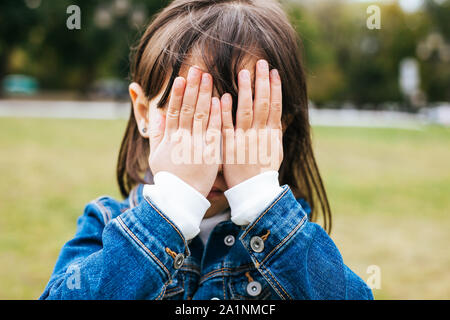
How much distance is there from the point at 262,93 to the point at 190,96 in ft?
0.71

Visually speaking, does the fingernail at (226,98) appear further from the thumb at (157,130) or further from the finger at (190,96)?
the thumb at (157,130)

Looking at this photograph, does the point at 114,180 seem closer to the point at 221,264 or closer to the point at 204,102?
the point at 221,264

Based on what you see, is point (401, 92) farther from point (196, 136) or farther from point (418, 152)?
point (196, 136)

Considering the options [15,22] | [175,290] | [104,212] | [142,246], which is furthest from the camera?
[15,22]

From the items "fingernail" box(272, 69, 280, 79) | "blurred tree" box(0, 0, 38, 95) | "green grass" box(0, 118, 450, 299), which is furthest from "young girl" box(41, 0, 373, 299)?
"blurred tree" box(0, 0, 38, 95)

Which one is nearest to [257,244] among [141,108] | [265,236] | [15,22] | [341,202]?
[265,236]

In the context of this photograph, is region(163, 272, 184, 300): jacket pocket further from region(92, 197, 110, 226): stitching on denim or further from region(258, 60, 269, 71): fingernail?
region(258, 60, 269, 71): fingernail

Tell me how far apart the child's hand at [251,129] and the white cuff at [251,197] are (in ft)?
0.10

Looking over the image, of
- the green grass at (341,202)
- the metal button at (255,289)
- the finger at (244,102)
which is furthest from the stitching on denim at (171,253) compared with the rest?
the green grass at (341,202)

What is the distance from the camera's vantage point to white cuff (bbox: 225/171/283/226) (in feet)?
3.99

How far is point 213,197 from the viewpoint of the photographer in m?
1.42

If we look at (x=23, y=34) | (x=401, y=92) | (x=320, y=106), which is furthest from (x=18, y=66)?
(x=401, y=92)
